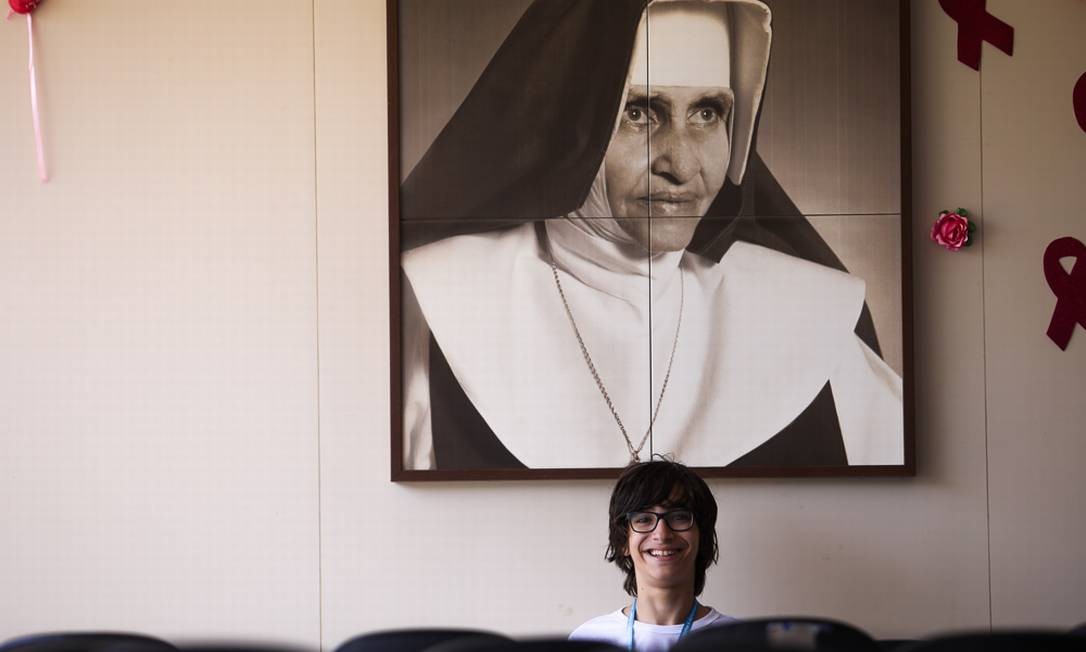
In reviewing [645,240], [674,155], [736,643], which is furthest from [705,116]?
[736,643]

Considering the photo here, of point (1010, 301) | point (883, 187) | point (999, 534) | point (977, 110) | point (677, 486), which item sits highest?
point (977, 110)

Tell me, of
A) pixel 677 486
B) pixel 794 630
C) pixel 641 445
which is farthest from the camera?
pixel 641 445

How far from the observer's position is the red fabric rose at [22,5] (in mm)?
2250

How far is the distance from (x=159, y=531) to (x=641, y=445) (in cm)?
103

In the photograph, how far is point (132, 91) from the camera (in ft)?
7.47

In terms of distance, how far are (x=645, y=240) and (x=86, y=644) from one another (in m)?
1.51

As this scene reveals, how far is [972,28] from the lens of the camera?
91.4 inches

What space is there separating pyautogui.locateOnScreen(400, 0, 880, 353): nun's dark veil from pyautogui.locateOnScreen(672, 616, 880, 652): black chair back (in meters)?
Result: 1.32

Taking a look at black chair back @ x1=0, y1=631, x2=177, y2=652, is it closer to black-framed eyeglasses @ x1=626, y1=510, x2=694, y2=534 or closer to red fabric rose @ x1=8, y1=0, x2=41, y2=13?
black-framed eyeglasses @ x1=626, y1=510, x2=694, y2=534

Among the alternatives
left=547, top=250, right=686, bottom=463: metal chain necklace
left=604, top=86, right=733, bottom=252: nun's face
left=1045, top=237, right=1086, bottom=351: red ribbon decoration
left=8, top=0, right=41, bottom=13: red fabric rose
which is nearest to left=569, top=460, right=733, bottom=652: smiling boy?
left=547, top=250, right=686, bottom=463: metal chain necklace

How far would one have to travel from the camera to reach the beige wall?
A: 88.9 inches

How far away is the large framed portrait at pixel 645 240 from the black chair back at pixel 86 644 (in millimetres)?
1232

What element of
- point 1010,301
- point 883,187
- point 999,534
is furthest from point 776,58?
point 999,534

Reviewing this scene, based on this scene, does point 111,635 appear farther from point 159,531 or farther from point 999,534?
point 999,534
